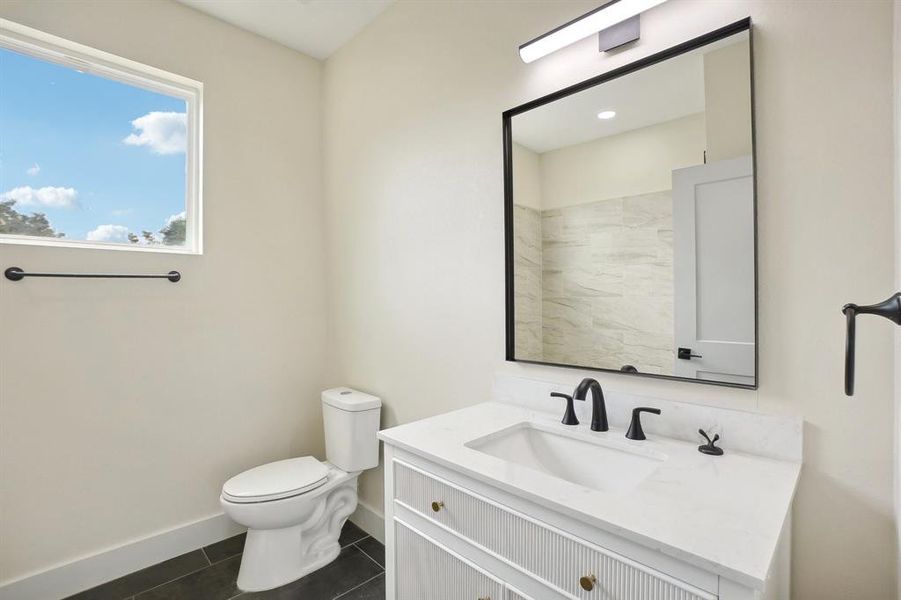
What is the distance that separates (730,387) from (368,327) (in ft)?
5.44

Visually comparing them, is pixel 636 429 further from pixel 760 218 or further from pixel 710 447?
pixel 760 218

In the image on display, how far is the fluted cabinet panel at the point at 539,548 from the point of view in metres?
0.78

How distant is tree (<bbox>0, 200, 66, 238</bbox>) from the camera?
181 cm

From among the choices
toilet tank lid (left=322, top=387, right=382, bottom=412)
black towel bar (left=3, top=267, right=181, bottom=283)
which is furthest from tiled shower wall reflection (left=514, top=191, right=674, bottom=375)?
black towel bar (left=3, top=267, right=181, bottom=283)

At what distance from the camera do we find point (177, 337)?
7.05ft

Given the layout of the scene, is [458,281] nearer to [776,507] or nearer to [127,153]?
[776,507]

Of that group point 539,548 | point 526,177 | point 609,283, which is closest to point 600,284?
point 609,283

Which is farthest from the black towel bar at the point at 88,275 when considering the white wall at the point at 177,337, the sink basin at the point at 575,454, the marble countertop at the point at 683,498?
the sink basin at the point at 575,454

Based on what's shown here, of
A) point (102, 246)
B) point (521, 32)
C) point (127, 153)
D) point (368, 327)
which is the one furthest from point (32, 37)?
point (521, 32)

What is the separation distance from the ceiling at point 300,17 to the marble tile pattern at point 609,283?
150 cm

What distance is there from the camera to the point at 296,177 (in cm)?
256

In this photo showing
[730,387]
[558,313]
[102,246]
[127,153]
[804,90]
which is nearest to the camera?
[804,90]

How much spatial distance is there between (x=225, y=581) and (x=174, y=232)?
5.33 feet

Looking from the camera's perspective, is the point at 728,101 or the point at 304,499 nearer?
the point at 728,101
